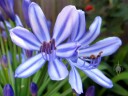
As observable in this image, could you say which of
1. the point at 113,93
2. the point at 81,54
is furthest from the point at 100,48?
the point at 113,93

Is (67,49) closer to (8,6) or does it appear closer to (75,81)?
(75,81)

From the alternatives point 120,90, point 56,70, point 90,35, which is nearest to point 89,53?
point 90,35

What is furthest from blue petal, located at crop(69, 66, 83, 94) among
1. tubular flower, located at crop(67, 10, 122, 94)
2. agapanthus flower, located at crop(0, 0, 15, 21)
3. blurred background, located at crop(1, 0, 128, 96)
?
blurred background, located at crop(1, 0, 128, 96)

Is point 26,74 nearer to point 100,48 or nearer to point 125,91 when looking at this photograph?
point 100,48

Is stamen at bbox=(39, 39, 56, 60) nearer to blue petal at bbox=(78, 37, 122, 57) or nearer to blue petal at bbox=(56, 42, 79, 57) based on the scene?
blue petal at bbox=(56, 42, 79, 57)

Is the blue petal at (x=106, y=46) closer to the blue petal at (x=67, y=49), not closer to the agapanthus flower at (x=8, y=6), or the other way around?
the blue petal at (x=67, y=49)

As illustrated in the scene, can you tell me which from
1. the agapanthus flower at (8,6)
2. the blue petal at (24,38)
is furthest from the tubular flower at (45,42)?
the agapanthus flower at (8,6)
